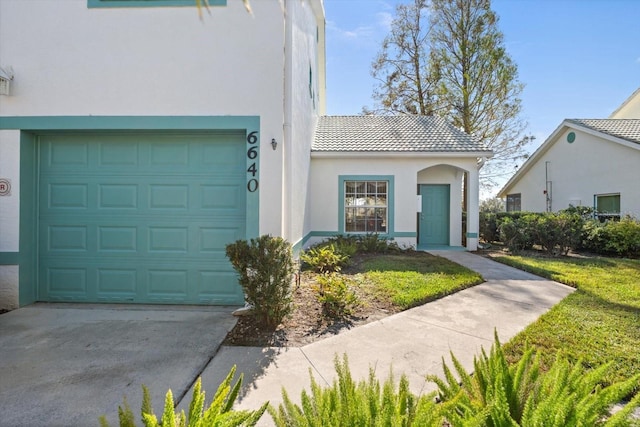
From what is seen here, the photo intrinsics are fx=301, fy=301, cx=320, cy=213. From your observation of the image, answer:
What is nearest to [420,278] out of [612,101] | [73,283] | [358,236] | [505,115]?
[358,236]

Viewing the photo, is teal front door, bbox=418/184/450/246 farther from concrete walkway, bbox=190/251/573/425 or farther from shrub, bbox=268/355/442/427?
shrub, bbox=268/355/442/427

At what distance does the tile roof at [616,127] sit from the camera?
12.1 m

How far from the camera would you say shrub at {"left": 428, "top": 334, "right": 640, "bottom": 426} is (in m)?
1.62

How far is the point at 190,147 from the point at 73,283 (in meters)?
3.10

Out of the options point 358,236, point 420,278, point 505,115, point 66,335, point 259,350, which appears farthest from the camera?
point 505,115

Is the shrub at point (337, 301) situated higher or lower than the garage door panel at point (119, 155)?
lower

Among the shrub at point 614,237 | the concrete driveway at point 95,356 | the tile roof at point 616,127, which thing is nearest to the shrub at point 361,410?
the concrete driveway at point 95,356

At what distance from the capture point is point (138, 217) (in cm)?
514

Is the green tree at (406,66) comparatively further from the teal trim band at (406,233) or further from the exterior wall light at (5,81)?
the exterior wall light at (5,81)

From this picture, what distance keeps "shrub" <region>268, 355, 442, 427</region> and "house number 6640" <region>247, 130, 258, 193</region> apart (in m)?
3.45

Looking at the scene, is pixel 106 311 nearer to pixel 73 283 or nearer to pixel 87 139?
pixel 73 283

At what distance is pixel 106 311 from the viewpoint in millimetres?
4789

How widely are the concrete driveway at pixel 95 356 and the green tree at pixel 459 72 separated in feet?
54.3

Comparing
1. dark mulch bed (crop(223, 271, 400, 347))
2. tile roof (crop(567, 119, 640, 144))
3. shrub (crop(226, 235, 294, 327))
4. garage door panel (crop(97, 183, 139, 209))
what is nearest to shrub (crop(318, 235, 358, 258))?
dark mulch bed (crop(223, 271, 400, 347))
